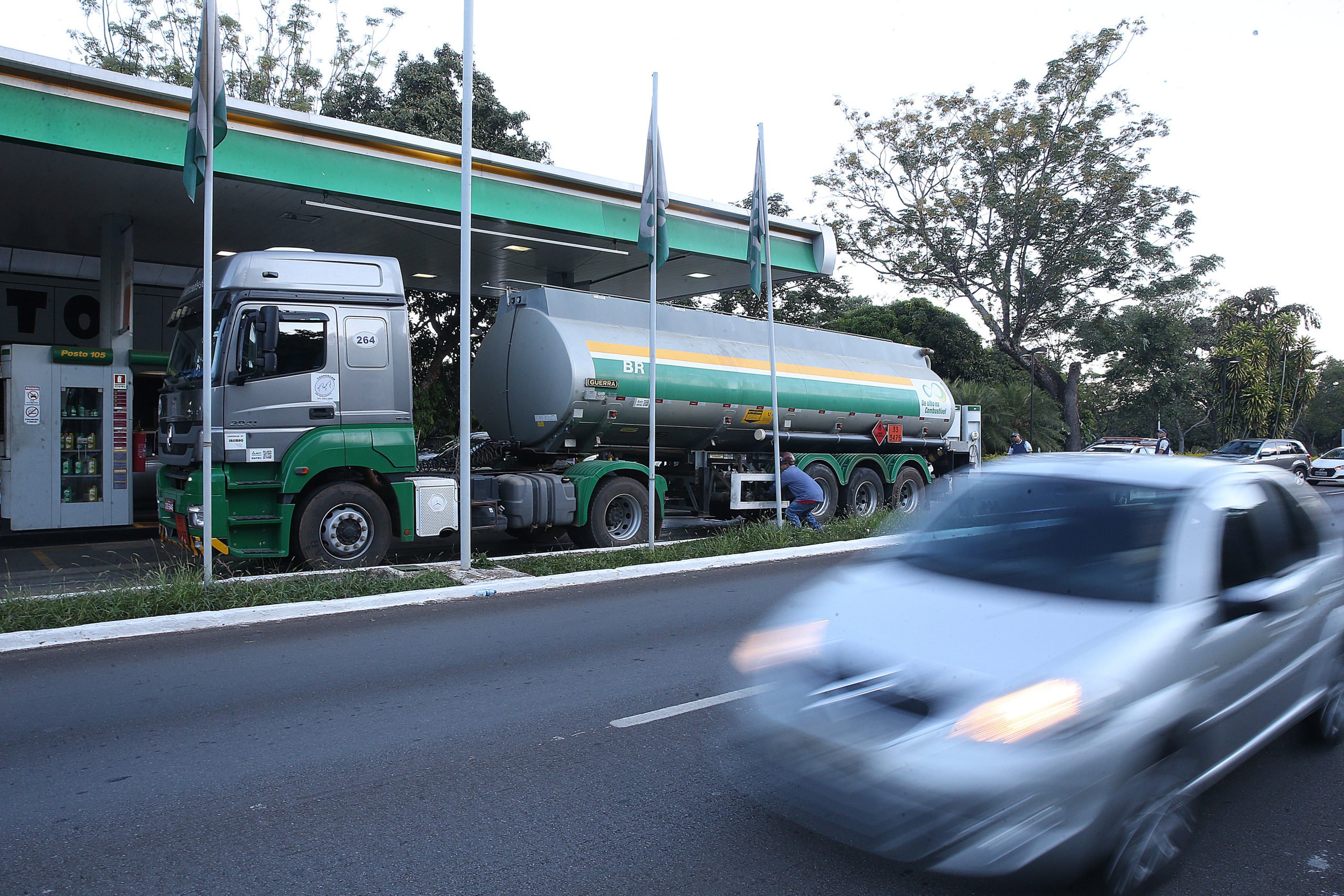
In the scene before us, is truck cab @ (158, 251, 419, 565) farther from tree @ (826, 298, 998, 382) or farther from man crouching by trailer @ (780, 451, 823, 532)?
tree @ (826, 298, 998, 382)

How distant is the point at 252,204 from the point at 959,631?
14.0 m

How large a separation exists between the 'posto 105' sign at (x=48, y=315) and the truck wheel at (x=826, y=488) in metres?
15.3

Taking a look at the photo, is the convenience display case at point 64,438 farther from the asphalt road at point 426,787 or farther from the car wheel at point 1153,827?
the car wheel at point 1153,827

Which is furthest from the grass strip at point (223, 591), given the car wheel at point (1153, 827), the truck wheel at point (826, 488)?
the car wheel at point (1153, 827)

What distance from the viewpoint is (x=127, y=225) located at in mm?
15086

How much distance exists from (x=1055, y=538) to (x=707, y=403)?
970 centimetres

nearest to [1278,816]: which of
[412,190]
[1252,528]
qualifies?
[1252,528]

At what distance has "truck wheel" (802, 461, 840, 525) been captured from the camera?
1543 cm

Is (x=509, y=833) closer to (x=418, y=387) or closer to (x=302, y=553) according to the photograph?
(x=302, y=553)

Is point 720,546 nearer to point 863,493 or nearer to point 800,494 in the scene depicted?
point 800,494

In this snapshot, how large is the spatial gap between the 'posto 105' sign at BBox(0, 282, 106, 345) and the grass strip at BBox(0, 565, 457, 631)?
1366cm

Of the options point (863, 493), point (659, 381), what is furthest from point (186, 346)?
point (863, 493)

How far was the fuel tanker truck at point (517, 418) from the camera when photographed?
9.52m

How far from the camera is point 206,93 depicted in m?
8.76
